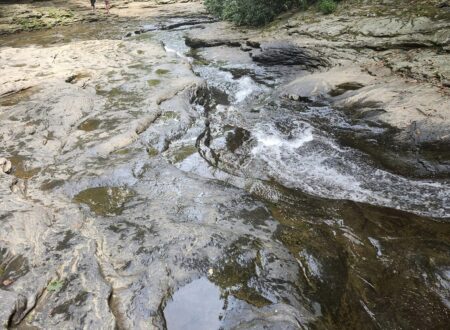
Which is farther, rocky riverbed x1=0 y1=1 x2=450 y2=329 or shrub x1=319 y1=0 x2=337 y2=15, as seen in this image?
shrub x1=319 y1=0 x2=337 y2=15

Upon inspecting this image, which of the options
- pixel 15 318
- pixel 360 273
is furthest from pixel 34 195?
pixel 360 273

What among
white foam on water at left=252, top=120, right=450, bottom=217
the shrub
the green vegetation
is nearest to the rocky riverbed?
white foam on water at left=252, top=120, right=450, bottom=217

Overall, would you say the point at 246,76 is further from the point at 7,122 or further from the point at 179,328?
the point at 179,328

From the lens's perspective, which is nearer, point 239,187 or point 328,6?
point 239,187

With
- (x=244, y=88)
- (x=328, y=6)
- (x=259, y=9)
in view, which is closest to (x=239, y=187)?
(x=244, y=88)

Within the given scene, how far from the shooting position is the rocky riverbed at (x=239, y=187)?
380 centimetres

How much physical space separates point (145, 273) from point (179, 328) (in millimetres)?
773

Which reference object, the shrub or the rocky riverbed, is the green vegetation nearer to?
the shrub

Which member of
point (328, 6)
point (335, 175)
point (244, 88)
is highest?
point (328, 6)

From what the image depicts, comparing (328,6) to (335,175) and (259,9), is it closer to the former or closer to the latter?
(259,9)

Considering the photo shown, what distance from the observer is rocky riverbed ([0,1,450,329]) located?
150 inches

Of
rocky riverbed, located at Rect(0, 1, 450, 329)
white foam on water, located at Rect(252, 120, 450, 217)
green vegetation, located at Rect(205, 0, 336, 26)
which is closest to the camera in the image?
rocky riverbed, located at Rect(0, 1, 450, 329)

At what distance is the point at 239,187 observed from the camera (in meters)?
5.95

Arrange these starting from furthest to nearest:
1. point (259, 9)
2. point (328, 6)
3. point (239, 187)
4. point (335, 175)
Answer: point (259, 9), point (328, 6), point (335, 175), point (239, 187)
